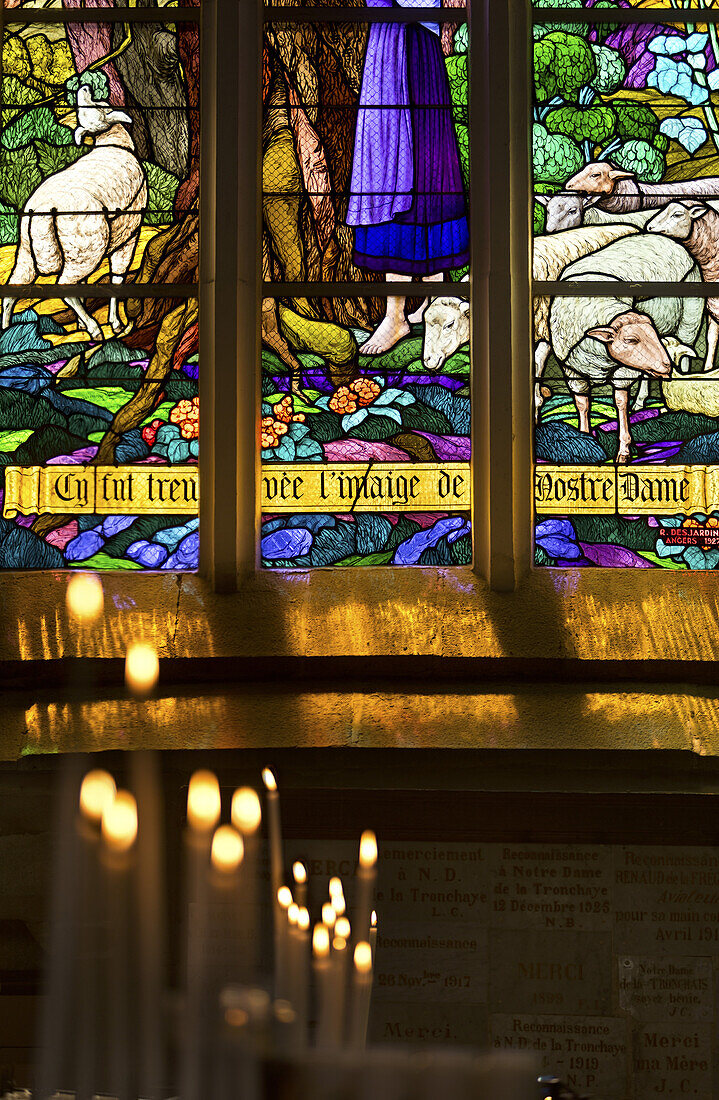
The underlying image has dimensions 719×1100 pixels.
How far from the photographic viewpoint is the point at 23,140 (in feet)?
14.3

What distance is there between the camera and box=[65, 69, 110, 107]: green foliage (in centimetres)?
437

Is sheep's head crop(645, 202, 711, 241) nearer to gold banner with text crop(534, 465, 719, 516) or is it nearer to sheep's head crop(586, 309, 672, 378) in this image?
sheep's head crop(586, 309, 672, 378)

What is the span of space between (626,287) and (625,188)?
398mm

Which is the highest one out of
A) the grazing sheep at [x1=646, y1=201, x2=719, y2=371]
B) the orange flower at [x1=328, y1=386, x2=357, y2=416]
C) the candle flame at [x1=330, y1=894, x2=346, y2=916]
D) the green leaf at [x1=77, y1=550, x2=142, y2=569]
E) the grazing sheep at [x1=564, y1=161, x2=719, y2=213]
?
the grazing sheep at [x1=564, y1=161, x2=719, y2=213]

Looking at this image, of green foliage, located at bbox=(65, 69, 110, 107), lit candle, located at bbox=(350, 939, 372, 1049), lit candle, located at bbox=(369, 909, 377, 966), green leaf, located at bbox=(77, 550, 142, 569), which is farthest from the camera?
green foliage, located at bbox=(65, 69, 110, 107)

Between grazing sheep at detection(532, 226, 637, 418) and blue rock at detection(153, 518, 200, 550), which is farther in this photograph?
grazing sheep at detection(532, 226, 637, 418)

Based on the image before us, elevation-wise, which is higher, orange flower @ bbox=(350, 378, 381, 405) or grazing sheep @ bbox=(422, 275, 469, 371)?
grazing sheep @ bbox=(422, 275, 469, 371)

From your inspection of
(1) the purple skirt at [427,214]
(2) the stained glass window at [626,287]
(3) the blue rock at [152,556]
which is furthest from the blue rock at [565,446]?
(3) the blue rock at [152,556]

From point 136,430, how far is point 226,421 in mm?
421

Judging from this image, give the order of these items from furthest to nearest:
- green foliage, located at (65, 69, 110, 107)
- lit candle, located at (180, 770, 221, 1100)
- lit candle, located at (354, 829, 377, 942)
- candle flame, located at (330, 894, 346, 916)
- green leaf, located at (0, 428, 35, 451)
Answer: green foliage, located at (65, 69, 110, 107) → green leaf, located at (0, 428, 35, 451) → candle flame, located at (330, 894, 346, 916) → lit candle, located at (354, 829, 377, 942) → lit candle, located at (180, 770, 221, 1100)

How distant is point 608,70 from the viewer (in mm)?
4355

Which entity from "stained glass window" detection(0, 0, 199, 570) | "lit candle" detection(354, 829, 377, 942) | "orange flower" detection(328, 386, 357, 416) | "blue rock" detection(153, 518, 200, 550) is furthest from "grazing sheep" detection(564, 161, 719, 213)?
"lit candle" detection(354, 829, 377, 942)

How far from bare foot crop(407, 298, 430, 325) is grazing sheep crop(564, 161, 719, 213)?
705mm

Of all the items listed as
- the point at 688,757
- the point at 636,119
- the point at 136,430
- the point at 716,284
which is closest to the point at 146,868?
the point at 688,757
